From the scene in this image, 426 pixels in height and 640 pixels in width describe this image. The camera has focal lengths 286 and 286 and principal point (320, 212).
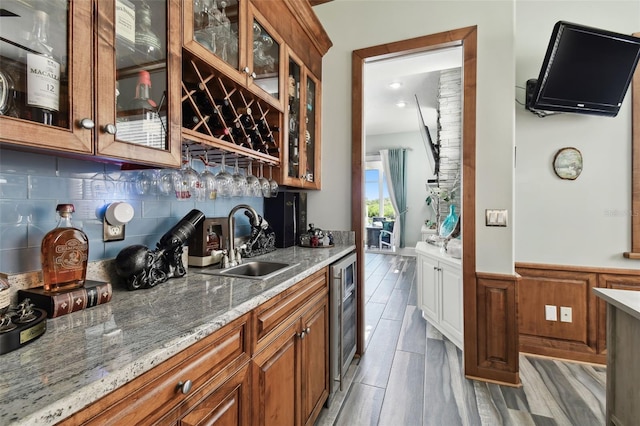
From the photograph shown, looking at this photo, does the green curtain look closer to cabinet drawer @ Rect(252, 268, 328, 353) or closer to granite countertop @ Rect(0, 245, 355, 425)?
cabinet drawer @ Rect(252, 268, 328, 353)

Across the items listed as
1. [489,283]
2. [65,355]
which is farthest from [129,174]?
[489,283]

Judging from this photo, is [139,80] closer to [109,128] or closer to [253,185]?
[109,128]

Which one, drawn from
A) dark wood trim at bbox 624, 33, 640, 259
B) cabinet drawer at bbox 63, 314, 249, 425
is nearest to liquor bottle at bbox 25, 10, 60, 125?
cabinet drawer at bbox 63, 314, 249, 425

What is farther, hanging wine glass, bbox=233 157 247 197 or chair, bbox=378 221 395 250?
chair, bbox=378 221 395 250

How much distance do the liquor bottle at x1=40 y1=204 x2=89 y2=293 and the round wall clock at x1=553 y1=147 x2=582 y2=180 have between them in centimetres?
321

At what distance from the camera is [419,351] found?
98.5 inches

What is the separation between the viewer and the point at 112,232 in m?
1.18

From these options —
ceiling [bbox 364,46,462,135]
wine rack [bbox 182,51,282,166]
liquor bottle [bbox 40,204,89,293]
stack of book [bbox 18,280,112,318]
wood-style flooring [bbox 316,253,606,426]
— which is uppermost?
ceiling [bbox 364,46,462,135]

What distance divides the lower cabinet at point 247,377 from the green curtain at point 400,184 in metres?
5.61

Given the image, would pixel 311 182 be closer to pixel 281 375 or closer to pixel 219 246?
pixel 219 246

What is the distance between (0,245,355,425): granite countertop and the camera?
48 centimetres

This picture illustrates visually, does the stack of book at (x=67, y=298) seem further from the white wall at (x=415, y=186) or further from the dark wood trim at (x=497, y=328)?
the white wall at (x=415, y=186)

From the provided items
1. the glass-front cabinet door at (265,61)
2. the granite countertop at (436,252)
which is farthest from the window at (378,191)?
the glass-front cabinet door at (265,61)

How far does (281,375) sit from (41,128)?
3.79ft
